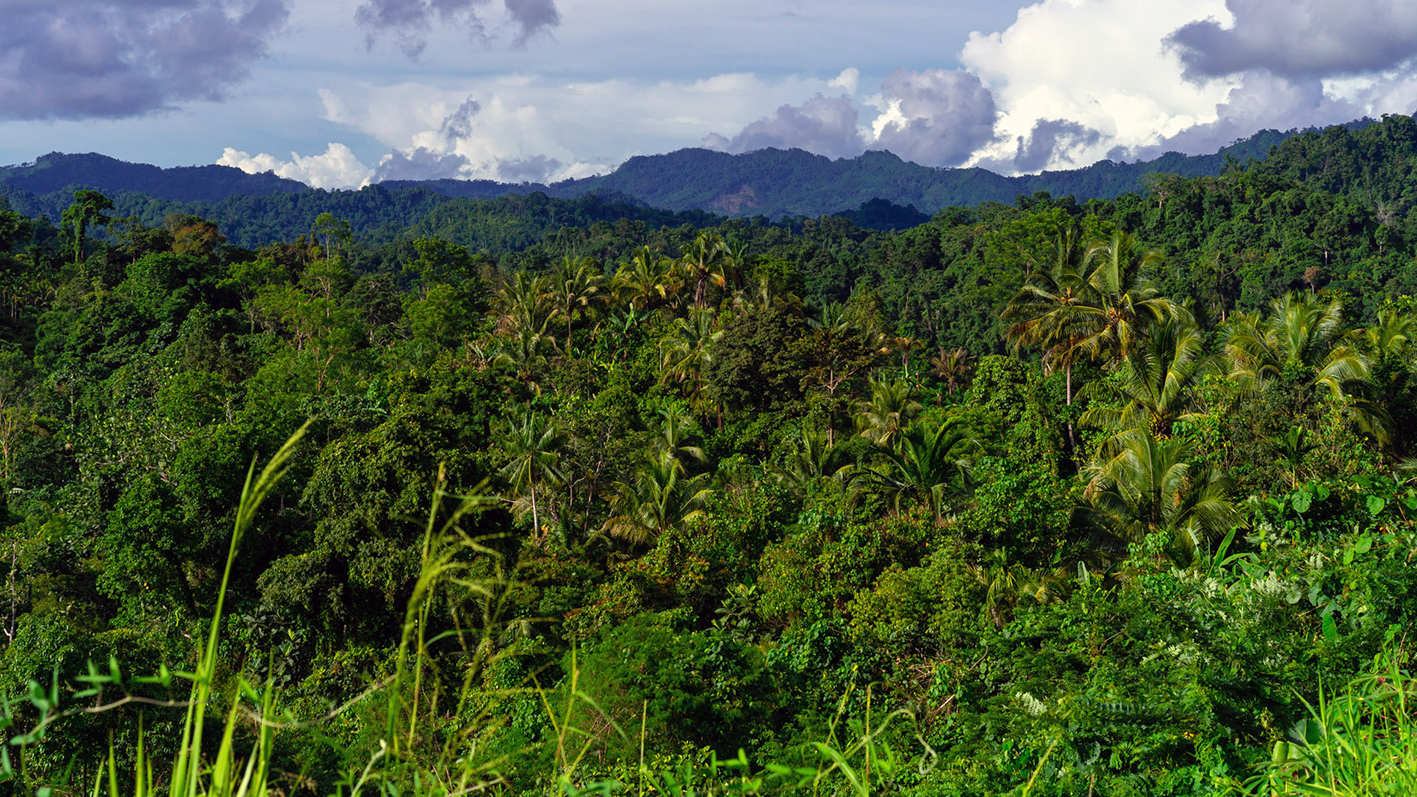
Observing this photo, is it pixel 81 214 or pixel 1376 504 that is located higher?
pixel 81 214

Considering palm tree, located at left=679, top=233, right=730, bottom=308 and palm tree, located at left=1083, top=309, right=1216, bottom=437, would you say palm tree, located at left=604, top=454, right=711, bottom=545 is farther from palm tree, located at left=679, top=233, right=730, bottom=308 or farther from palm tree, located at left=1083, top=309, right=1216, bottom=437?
palm tree, located at left=679, top=233, right=730, bottom=308

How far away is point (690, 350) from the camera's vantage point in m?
32.3

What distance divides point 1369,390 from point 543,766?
16705 mm

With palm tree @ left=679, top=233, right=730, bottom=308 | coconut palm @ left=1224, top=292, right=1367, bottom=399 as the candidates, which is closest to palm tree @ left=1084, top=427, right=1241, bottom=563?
coconut palm @ left=1224, top=292, right=1367, bottom=399

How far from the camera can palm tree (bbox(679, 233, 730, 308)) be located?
37.7 meters

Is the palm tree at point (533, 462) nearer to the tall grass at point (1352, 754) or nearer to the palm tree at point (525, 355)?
the palm tree at point (525, 355)

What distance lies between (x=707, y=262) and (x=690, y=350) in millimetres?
6835

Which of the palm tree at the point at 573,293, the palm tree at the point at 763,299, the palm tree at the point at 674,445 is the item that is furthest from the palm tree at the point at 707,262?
the palm tree at the point at 674,445

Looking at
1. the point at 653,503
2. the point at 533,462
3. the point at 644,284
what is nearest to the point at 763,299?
the point at 644,284

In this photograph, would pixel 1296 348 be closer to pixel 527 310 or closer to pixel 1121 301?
pixel 1121 301

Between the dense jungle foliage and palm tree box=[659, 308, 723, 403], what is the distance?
0.57ft

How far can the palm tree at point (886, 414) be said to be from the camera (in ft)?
78.9

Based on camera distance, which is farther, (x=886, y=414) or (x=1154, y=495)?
(x=886, y=414)

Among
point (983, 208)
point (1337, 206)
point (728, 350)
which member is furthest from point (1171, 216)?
point (728, 350)
